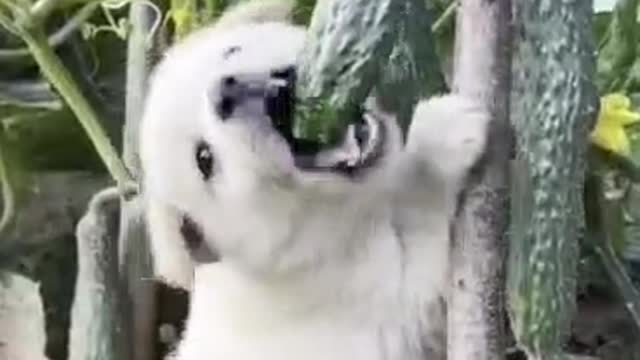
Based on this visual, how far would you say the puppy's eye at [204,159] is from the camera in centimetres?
60

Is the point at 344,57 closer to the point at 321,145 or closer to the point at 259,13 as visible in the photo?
the point at 321,145

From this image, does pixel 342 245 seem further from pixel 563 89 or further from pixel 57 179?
pixel 57 179

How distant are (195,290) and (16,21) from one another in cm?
19

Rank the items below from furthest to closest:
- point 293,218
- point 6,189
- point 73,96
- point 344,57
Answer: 1. point 6,189
2. point 73,96
3. point 293,218
4. point 344,57

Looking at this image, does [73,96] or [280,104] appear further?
[73,96]

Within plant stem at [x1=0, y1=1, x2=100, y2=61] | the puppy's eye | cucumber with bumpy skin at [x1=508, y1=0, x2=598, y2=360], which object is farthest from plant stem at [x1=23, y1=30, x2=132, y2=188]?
cucumber with bumpy skin at [x1=508, y1=0, x2=598, y2=360]

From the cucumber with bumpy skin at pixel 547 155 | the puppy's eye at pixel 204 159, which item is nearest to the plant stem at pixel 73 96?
the puppy's eye at pixel 204 159

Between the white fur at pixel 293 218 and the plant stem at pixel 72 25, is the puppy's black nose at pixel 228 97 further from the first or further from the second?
the plant stem at pixel 72 25

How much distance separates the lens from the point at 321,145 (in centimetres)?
56

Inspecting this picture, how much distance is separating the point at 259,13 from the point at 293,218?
0.35 ft

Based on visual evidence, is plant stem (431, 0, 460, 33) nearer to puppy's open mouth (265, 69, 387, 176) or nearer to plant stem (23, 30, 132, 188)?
puppy's open mouth (265, 69, 387, 176)

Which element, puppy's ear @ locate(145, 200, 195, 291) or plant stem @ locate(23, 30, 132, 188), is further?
plant stem @ locate(23, 30, 132, 188)

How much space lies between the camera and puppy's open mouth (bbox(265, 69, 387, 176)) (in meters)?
0.56

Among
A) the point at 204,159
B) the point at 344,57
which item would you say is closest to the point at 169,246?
the point at 204,159
